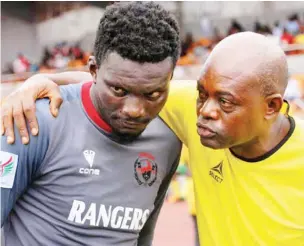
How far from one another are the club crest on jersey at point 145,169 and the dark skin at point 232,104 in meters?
0.31

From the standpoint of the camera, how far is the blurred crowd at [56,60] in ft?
62.4

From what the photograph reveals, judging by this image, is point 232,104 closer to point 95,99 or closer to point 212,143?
point 212,143

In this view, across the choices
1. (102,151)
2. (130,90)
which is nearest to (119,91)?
(130,90)

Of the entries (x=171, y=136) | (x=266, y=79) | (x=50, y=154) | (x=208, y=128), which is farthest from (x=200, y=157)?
(x=50, y=154)

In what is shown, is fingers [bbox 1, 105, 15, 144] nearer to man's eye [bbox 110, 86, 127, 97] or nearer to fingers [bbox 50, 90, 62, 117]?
fingers [bbox 50, 90, 62, 117]

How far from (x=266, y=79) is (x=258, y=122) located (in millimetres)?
186

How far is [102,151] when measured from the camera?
7.30ft

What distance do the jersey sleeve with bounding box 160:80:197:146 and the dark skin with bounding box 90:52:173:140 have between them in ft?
1.19

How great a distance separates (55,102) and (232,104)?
723 mm

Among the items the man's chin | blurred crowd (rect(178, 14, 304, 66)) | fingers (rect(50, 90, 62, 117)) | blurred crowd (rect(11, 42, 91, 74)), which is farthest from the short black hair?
blurred crowd (rect(11, 42, 91, 74))

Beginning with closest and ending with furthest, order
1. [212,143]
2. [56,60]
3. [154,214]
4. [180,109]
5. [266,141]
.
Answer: [212,143] < [266,141] < [180,109] < [154,214] < [56,60]

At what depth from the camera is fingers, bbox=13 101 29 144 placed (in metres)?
2.01

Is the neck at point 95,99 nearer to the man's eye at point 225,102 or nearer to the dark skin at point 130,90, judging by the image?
the dark skin at point 130,90

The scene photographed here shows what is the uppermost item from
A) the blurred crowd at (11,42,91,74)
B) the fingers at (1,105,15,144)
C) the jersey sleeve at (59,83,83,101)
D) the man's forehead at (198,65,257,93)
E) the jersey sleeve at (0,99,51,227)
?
the man's forehead at (198,65,257,93)
